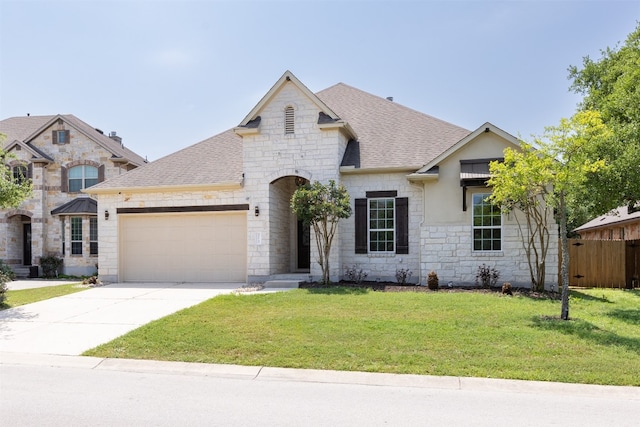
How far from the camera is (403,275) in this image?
15.6 metres

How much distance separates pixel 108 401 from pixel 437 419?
3.88 metres

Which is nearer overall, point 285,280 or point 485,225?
point 485,225

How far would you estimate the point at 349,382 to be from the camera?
6.43 m

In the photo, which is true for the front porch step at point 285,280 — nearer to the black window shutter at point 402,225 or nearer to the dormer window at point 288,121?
the black window shutter at point 402,225

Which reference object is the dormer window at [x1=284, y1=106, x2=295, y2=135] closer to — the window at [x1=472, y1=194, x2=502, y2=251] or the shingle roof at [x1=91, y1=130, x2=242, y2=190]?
the shingle roof at [x1=91, y1=130, x2=242, y2=190]

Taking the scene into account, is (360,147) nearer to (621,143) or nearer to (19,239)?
(621,143)

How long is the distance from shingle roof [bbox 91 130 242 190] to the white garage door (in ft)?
4.13

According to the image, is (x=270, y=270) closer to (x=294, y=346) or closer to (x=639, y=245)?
(x=294, y=346)

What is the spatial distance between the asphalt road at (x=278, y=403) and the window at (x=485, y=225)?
9.36 meters

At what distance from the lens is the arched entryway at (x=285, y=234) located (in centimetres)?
1680

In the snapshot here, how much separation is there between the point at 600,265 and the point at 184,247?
52.4 ft

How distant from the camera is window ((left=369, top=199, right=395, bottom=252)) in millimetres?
16125

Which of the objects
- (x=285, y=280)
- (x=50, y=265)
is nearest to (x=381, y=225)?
(x=285, y=280)

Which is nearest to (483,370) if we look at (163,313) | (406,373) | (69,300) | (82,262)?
(406,373)
